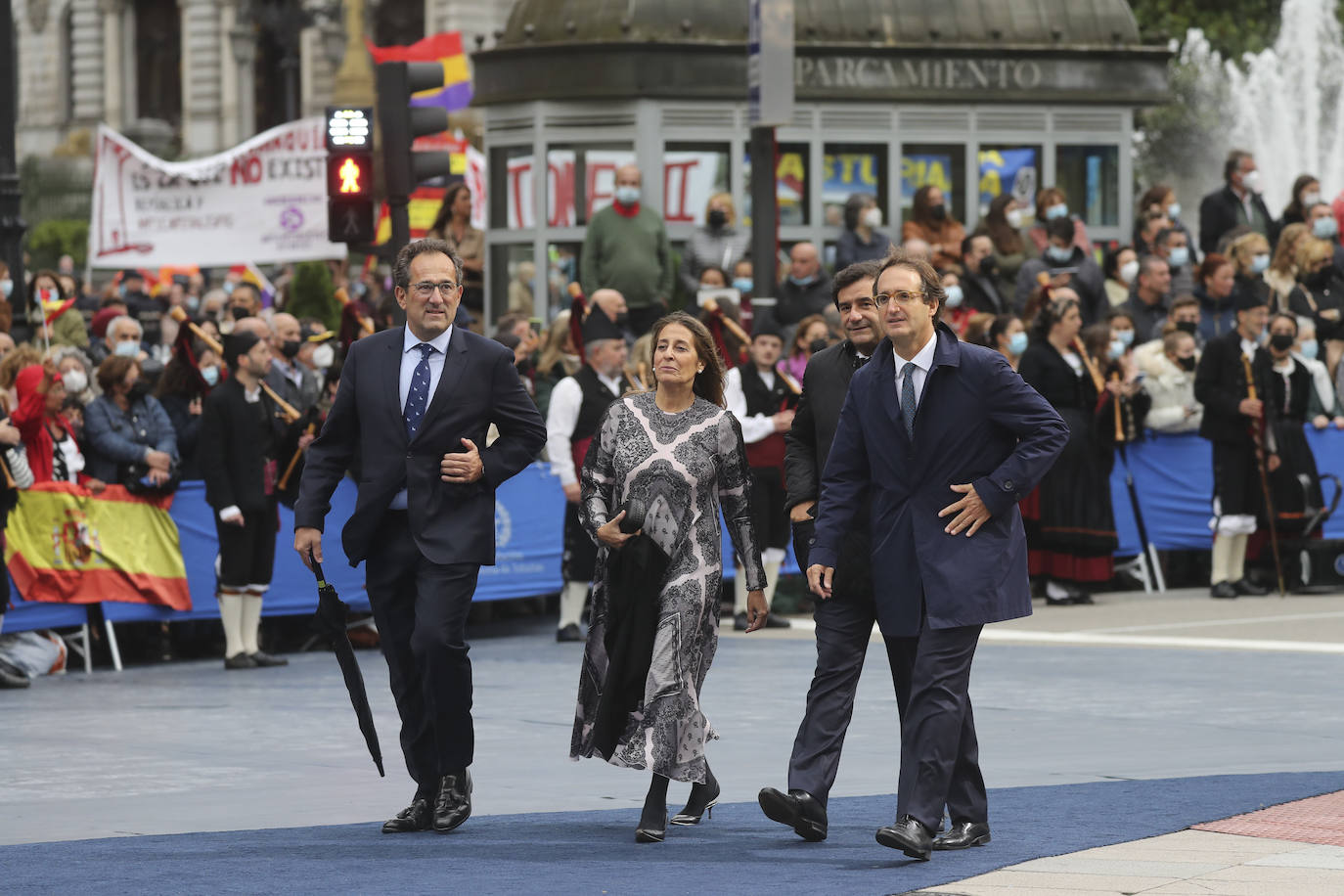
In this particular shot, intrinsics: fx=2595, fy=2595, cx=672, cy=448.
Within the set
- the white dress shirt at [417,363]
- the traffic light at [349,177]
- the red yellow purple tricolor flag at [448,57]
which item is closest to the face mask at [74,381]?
the traffic light at [349,177]

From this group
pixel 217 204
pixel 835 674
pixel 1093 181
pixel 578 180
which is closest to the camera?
pixel 835 674

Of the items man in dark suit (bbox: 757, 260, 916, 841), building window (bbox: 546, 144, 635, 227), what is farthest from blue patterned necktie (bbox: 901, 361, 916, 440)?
building window (bbox: 546, 144, 635, 227)

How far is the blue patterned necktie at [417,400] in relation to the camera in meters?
8.61

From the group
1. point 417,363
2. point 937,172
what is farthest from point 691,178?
point 417,363

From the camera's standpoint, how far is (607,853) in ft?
26.0

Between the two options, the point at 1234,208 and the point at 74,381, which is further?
the point at 1234,208

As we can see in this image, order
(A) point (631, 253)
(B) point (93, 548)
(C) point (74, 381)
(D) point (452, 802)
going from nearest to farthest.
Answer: (D) point (452, 802) → (B) point (93, 548) → (C) point (74, 381) → (A) point (631, 253)

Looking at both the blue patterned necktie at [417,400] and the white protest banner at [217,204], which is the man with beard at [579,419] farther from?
the white protest banner at [217,204]

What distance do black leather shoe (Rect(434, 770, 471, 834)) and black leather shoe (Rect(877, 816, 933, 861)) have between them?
151 centimetres

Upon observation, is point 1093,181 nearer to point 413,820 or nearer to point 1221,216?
point 1221,216

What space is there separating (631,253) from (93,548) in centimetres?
573

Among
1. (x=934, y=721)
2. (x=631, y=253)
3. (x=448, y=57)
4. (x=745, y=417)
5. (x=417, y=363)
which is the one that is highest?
(x=448, y=57)

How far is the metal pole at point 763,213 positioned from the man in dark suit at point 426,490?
7753 millimetres

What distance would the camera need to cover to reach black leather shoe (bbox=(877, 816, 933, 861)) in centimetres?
762
